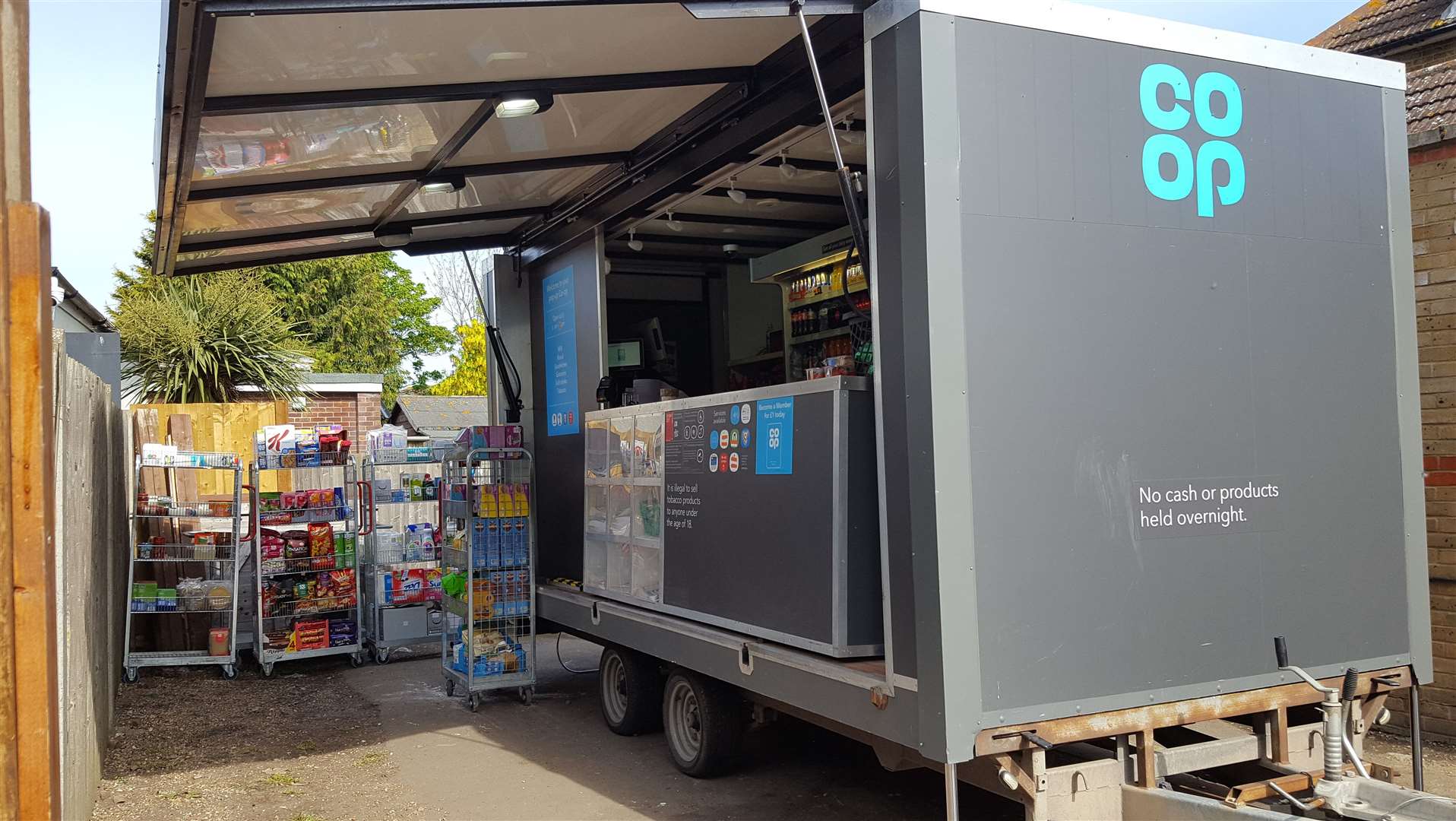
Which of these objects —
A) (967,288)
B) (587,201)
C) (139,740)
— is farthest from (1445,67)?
(139,740)

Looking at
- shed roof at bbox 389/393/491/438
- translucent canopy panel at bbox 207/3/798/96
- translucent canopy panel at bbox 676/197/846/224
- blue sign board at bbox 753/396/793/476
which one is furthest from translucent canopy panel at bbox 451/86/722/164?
shed roof at bbox 389/393/491/438

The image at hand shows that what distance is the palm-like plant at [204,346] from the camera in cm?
1812

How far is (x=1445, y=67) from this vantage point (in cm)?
692

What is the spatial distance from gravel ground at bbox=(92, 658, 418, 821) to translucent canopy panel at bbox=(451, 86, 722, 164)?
368 cm

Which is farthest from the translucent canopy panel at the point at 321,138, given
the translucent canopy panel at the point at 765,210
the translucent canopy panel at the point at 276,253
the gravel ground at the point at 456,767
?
the gravel ground at the point at 456,767

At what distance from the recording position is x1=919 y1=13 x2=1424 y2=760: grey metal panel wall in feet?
12.6

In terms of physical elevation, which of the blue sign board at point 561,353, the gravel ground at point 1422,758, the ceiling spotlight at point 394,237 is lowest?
the gravel ground at point 1422,758

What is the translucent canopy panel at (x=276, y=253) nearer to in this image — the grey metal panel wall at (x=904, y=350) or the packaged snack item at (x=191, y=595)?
the packaged snack item at (x=191, y=595)

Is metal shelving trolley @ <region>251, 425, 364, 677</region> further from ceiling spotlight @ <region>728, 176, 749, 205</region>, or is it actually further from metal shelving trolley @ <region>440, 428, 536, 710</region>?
ceiling spotlight @ <region>728, 176, 749, 205</region>

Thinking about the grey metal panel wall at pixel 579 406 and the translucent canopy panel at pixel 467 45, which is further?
the grey metal panel wall at pixel 579 406

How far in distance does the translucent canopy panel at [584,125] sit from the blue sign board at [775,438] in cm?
188

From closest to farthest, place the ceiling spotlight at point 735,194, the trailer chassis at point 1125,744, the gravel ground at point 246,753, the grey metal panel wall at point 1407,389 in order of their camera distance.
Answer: the trailer chassis at point 1125,744 → the grey metal panel wall at point 1407,389 → the gravel ground at point 246,753 → the ceiling spotlight at point 735,194

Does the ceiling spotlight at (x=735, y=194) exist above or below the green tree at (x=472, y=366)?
below

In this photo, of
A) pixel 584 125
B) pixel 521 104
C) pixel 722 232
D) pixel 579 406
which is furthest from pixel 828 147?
pixel 579 406
